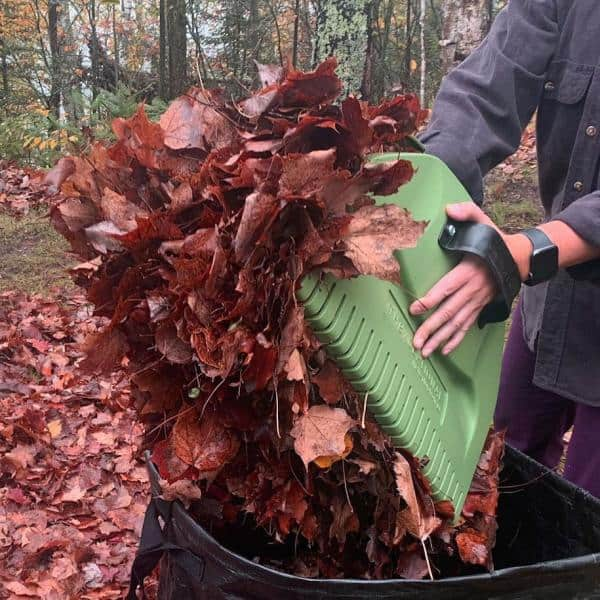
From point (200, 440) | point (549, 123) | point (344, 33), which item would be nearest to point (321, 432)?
point (200, 440)

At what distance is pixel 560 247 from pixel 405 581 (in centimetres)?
66

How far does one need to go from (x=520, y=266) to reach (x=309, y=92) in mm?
491

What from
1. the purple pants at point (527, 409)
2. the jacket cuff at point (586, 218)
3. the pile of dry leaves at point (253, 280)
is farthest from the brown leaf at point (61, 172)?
the purple pants at point (527, 409)

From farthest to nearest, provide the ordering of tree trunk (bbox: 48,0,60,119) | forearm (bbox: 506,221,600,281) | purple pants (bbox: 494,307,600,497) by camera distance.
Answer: tree trunk (bbox: 48,0,60,119), purple pants (bbox: 494,307,600,497), forearm (bbox: 506,221,600,281)

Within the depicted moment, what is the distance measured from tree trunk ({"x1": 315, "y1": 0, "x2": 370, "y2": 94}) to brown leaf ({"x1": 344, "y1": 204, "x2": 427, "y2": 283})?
300 cm

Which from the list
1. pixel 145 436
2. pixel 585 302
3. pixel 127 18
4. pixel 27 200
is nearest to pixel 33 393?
pixel 145 436

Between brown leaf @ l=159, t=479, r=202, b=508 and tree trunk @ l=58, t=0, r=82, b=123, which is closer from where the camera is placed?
brown leaf @ l=159, t=479, r=202, b=508

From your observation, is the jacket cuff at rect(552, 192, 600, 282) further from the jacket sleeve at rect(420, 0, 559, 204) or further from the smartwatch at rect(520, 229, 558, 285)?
the jacket sleeve at rect(420, 0, 559, 204)

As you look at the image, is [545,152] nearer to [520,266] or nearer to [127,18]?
[520,266]

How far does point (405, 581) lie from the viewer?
89 cm

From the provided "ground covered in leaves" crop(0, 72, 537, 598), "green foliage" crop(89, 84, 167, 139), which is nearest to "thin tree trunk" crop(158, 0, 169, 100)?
"green foliage" crop(89, 84, 167, 139)

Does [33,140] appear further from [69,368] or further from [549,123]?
[549,123]

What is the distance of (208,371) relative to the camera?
86 centimetres

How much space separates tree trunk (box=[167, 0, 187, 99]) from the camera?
9.07 m
